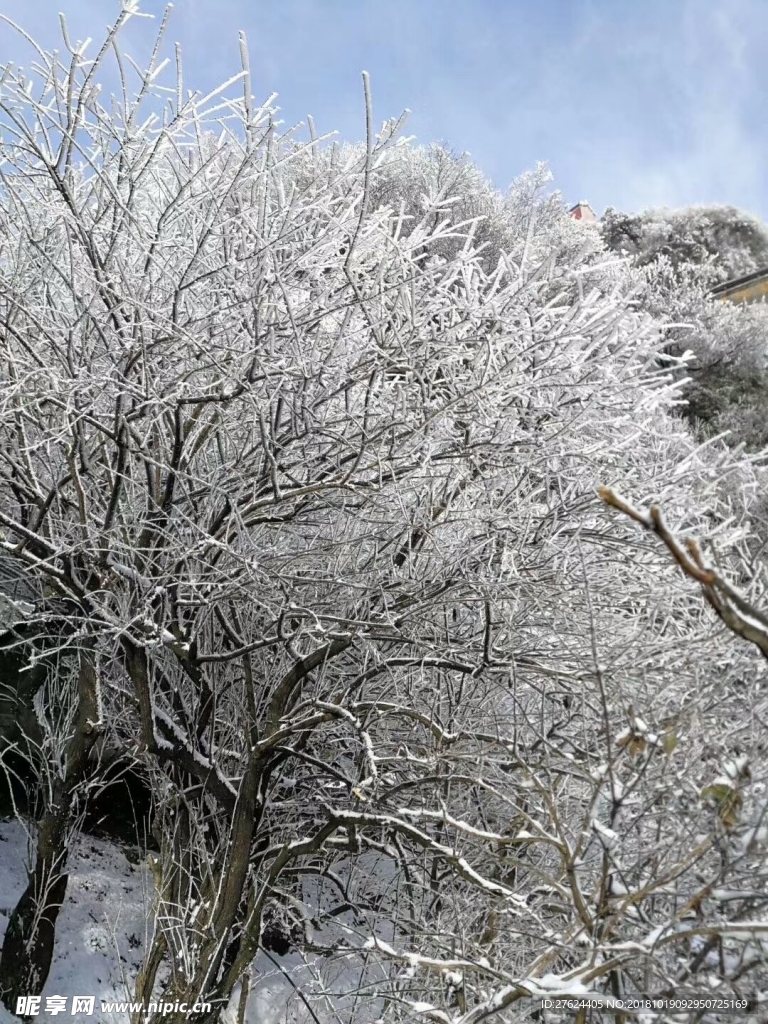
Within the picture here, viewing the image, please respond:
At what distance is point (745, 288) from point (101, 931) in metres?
22.9

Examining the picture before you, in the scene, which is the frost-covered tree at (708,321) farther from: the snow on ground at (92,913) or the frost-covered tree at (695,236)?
the snow on ground at (92,913)

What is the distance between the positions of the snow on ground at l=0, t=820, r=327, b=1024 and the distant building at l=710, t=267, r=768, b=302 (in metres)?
21.3

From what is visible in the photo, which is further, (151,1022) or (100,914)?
(100,914)

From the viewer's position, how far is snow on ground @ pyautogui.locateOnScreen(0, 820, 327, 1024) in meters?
7.31

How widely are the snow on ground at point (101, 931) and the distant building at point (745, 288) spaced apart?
2126cm

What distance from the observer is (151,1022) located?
5043mm

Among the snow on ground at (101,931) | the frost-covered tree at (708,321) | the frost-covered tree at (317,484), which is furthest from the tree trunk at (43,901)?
the frost-covered tree at (708,321)

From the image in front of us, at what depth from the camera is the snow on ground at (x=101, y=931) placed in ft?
24.0

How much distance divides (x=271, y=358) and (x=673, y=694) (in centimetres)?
306

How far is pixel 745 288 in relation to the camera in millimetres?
23672

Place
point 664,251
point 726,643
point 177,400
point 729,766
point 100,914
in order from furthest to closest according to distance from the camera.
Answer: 1. point 664,251
2. point 100,914
3. point 177,400
4. point 726,643
5. point 729,766

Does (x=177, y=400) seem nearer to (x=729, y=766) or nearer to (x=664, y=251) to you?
(x=729, y=766)

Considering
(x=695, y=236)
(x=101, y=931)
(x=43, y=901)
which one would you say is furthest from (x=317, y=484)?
(x=695, y=236)

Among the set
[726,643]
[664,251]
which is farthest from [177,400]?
[664,251]
